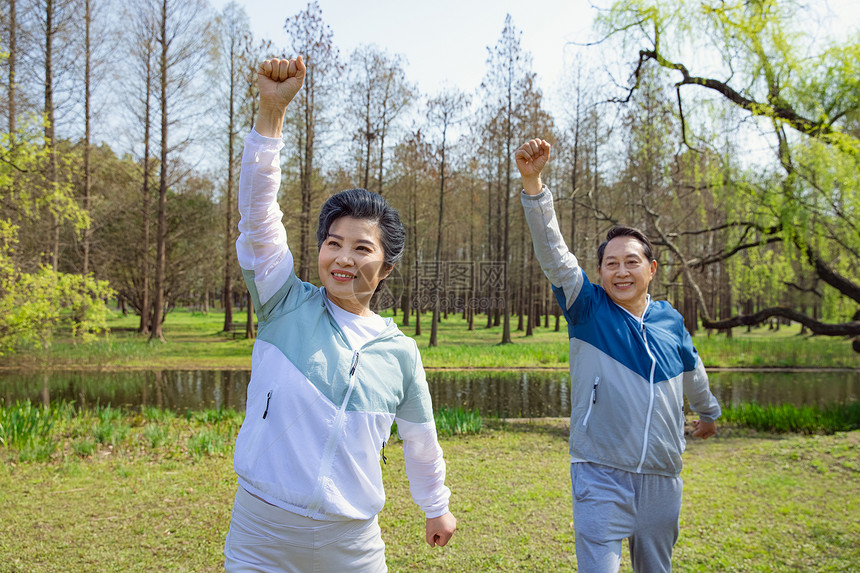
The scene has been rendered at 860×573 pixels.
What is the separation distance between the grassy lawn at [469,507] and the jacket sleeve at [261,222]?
8.82 ft

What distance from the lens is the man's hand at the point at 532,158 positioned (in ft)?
7.75

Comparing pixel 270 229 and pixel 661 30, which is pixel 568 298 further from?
pixel 661 30

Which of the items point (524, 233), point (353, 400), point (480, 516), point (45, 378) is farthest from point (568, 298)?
point (524, 233)

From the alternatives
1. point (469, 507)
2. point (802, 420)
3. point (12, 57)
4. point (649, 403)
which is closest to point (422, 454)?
point (649, 403)

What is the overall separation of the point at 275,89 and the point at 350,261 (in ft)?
1.87

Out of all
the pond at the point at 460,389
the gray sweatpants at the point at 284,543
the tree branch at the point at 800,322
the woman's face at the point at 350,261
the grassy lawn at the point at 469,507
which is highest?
the woman's face at the point at 350,261

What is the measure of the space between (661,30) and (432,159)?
14.5 meters

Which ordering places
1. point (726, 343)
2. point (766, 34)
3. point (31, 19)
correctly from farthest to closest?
point (726, 343) → point (31, 19) → point (766, 34)

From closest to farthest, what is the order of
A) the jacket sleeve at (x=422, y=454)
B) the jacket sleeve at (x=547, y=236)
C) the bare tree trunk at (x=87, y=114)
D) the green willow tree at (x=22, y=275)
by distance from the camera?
the jacket sleeve at (x=422, y=454) → the jacket sleeve at (x=547, y=236) → the green willow tree at (x=22, y=275) → the bare tree trunk at (x=87, y=114)

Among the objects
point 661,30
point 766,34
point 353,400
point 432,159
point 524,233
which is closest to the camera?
point 353,400

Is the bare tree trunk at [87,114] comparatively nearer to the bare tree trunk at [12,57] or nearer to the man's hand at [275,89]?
the bare tree trunk at [12,57]

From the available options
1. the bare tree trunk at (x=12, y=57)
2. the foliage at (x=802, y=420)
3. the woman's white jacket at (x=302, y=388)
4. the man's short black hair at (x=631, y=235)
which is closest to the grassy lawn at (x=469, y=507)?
the foliage at (x=802, y=420)

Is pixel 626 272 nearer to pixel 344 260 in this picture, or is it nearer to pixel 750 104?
pixel 344 260

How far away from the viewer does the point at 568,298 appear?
2656mm
